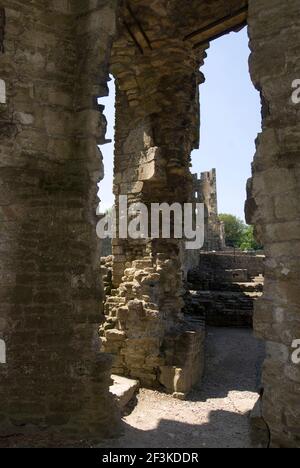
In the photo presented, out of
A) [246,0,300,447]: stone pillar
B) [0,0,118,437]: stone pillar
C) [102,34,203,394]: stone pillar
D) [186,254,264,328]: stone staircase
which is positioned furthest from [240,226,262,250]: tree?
[246,0,300,447]: stone pillar

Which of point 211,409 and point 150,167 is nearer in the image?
point 211,409

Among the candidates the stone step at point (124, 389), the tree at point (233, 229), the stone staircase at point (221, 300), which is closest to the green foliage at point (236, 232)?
the tree at point (233, 229)

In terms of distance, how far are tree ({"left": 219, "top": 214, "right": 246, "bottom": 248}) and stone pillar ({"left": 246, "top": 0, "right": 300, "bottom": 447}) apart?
46.0 meters

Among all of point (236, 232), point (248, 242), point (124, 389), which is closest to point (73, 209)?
point (124, 389)

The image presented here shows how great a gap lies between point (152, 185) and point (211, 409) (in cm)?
447

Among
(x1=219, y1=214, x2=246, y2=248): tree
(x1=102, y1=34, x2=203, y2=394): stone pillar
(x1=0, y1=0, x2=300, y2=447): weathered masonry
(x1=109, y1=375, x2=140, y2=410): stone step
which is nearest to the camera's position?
(x1=0, y1=0, x2=300, y2=447): weathered masonry

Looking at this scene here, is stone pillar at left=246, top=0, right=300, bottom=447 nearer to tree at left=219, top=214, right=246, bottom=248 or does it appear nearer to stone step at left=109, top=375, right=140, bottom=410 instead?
stone step at left=109, top=375, right=140, bottom=410

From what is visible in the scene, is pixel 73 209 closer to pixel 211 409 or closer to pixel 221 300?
pixel 211 409

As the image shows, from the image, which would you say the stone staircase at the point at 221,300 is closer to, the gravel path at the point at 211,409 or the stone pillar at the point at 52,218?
the gravel path at the point at 211,409

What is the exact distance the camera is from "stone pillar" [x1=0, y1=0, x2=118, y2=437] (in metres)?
4.06

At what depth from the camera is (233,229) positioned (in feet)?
168
